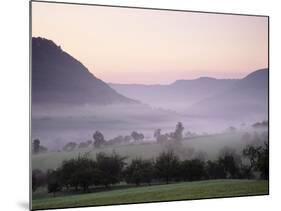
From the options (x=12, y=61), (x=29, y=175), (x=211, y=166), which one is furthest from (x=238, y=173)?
(x=12, y=61)

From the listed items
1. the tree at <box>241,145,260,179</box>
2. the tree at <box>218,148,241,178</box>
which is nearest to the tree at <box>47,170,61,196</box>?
the tree at <box>218,148,241,178</box>

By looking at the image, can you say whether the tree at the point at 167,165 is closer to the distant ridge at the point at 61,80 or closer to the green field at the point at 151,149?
the green field at the point at 151,149

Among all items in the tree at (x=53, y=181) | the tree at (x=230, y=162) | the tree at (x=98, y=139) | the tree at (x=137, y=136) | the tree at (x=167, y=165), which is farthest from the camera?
the tree at (x=230, y=162)

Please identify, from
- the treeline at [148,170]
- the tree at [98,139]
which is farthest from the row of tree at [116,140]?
the treeline at [148,170]

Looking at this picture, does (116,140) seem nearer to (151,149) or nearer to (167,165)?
(151,149)
